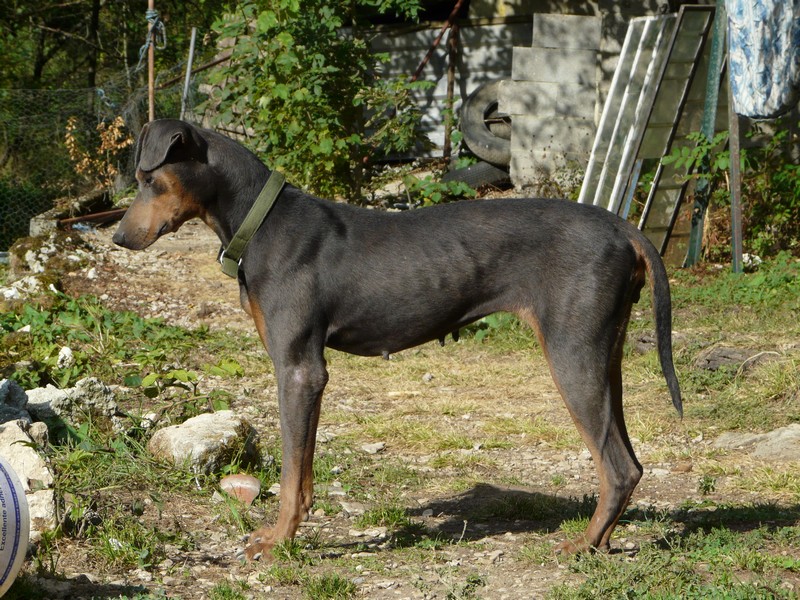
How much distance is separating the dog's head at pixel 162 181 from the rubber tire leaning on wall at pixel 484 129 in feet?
29.4

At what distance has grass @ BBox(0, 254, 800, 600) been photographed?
425 centimetres

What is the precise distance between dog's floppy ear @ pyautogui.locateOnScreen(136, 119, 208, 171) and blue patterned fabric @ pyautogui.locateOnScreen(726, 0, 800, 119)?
3927 mm

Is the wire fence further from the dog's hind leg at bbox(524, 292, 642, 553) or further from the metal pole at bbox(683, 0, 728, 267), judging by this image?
the dog's hind leg at bbox(524, 292, 642, 553)

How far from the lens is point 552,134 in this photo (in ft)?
41.6

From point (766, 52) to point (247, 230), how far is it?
396 cm

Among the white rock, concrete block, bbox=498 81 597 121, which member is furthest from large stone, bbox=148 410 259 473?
concrete block, bbox=498 81 597 121

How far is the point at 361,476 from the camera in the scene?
5742 millimetres

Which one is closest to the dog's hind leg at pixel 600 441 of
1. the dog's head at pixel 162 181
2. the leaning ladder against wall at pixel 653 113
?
the dog's head at pixel 162 181

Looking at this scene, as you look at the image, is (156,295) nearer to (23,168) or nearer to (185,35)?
(23,168)

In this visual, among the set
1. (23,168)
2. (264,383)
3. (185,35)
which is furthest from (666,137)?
(185,35)

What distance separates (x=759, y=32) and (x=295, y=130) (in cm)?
542

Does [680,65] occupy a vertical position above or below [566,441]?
above

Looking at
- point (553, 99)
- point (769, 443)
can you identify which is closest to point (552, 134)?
point (553, 99)

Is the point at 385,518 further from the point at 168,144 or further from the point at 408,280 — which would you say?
the point at 168,144
